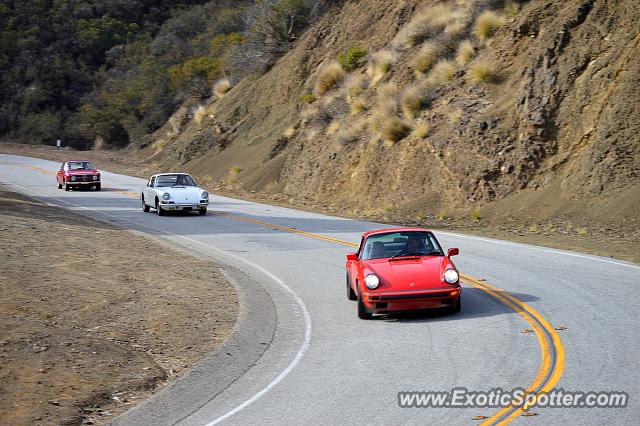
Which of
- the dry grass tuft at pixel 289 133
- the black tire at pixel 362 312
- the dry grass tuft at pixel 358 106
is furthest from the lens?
the dry grass tuft at pixel 289 133

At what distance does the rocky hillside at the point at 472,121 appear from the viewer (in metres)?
25.3

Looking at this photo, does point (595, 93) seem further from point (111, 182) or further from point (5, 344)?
point (111, 182)

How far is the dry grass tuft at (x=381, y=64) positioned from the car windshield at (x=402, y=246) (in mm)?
26207

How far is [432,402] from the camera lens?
757 cm

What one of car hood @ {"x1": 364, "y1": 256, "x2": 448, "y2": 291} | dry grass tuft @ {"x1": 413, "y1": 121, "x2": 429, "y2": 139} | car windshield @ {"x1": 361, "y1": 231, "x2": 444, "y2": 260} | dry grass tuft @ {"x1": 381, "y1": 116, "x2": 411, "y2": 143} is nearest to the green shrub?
dry grass tuft @ {"x1": 381, "y1": 116, "x2": 411, "y2": 143}

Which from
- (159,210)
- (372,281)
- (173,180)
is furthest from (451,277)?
(173,180)

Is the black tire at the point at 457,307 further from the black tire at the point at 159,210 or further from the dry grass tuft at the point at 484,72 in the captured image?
the dry grass tuft at the point at 484,72

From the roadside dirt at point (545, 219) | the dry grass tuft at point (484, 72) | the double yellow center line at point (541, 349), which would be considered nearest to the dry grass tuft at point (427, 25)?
the dry grass tuft at point (484, 72)

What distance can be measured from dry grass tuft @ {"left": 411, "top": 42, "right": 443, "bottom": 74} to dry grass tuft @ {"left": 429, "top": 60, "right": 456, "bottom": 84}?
0.91 meters

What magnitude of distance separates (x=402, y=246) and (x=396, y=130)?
66.5 ft

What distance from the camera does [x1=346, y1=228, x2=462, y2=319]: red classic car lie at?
36.6 ft

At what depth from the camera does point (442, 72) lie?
33.4m

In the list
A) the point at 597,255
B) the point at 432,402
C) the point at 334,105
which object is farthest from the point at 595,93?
the point at 432,402

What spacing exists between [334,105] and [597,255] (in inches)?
948
